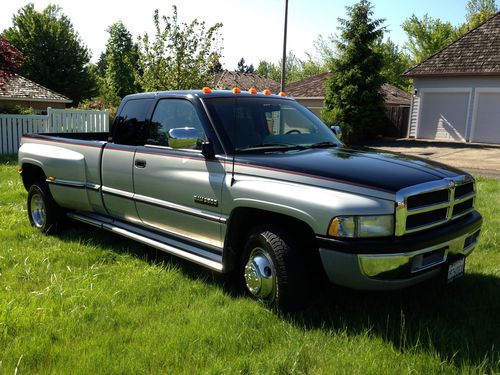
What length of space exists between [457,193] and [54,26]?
4561cm

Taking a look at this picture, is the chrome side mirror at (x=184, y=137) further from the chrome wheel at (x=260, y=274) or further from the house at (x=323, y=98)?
the house at (x=323, y=98)

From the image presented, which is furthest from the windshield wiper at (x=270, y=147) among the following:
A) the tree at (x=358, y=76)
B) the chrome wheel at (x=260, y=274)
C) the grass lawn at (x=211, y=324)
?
the tree at (x=358, y=76)

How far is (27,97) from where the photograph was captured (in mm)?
28438

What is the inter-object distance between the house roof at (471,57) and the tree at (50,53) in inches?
1191

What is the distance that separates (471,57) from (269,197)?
22261 mm

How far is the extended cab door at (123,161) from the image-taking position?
16.5 feet

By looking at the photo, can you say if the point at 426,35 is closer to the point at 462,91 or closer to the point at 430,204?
the point at 462,91

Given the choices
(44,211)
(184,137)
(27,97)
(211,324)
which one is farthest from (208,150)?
(27,97)

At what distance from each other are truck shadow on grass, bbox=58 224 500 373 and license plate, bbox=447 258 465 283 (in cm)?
9

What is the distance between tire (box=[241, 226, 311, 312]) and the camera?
353 centimetres

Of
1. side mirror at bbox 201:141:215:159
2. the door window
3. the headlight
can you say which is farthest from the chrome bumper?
the door window

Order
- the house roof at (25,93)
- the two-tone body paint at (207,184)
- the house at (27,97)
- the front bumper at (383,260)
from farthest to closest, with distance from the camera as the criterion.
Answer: the house at (27,97) < the house roof at (25,93) < the two-tone body paint at (207,184) < the front bumper at (383,260)

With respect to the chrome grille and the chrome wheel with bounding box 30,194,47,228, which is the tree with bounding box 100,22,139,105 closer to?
the chrome wheel with bounding box 30,194,47,228

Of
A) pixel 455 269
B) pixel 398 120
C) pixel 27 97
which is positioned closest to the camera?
pixel 455 269
